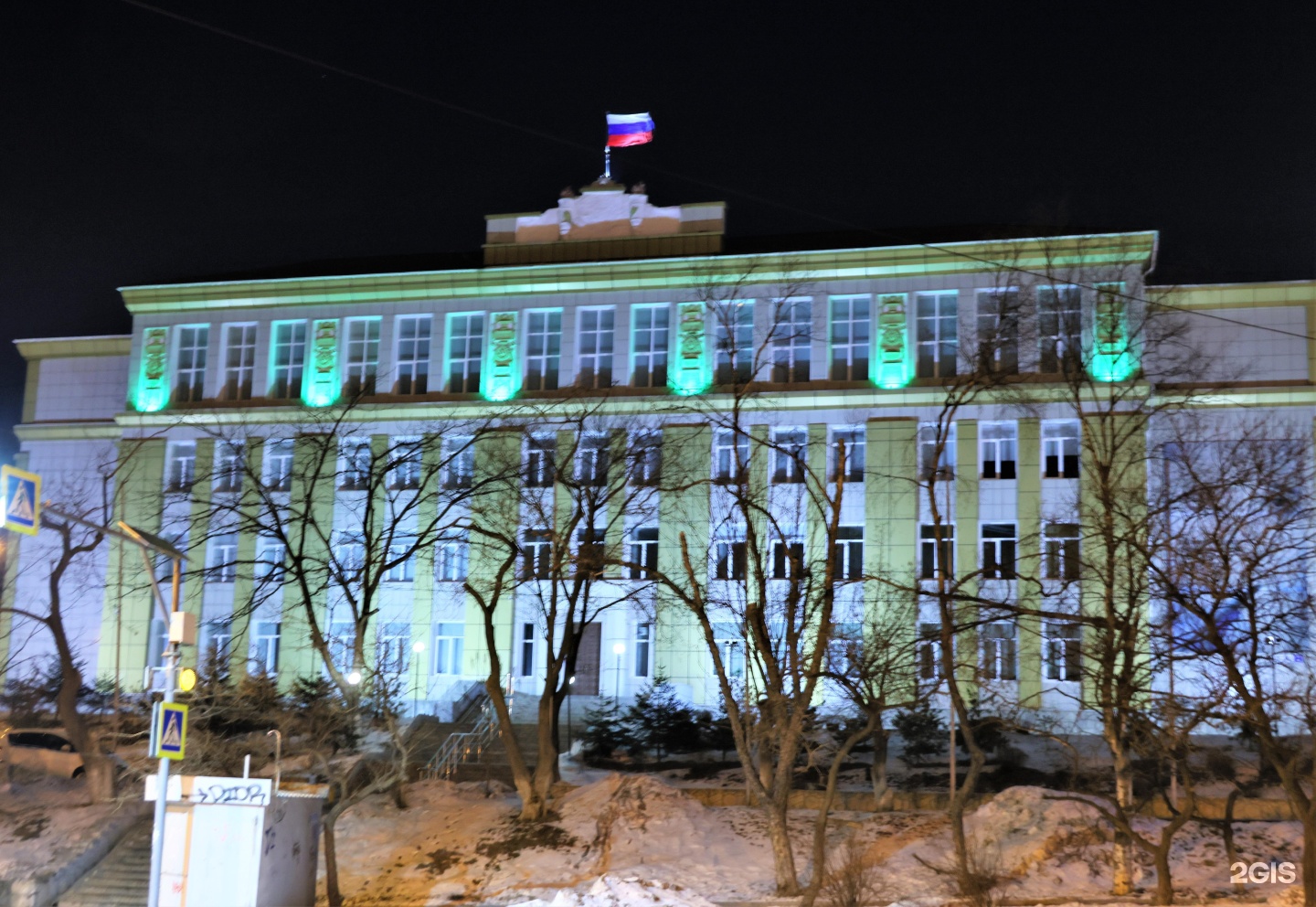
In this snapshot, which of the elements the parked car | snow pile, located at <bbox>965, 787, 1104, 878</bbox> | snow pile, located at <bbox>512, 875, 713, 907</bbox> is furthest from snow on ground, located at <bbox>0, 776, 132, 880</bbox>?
snow pile, located at <bbox>965, 787, 1104, 878</bbox>

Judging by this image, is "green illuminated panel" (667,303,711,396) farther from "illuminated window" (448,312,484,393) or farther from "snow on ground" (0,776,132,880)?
"snow on ground" (0,776,132,880)

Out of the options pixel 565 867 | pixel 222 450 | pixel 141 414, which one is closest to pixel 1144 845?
pixel 565 867

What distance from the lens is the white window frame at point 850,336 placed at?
4384 cm

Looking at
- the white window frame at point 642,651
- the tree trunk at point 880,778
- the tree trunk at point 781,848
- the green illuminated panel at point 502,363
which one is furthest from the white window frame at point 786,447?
the tree trunk at point 781,848

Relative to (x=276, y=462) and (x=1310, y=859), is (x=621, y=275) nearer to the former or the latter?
(x=276, y=462)

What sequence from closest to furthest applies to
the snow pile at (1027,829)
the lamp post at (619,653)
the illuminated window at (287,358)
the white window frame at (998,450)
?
the snow pile at (1027,829), the white window frame at (998,450), the lamp post at (619,653), the illuminated window at (287,358)

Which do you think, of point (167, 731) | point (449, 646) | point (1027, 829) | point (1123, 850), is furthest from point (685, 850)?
point (449, 646)

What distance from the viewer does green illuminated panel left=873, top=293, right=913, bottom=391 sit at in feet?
142

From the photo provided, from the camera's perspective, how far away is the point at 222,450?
44062 mm

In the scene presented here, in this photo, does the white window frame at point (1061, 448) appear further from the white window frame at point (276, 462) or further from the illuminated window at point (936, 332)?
the white window frame at point (276, 462)

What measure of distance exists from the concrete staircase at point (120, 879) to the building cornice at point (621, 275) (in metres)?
23.4

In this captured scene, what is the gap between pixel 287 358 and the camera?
4838 cm

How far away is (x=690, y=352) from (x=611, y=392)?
9.95 feet
